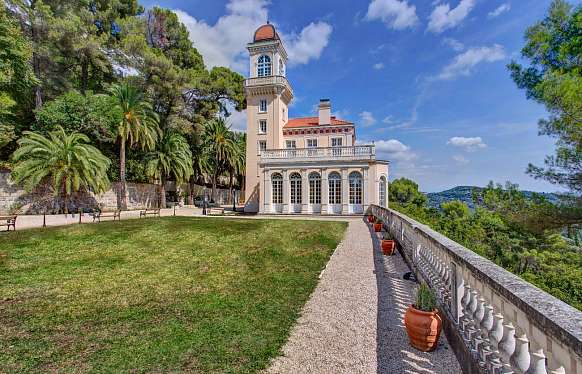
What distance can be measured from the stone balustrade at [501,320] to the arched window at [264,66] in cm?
3008

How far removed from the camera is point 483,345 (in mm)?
2689

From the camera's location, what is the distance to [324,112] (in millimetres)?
32344

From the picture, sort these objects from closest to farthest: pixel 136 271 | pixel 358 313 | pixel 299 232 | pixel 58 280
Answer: pixel 358 313, pixel 58 280, pixel 136 271, pixel 299 232

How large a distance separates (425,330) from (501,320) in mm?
1387

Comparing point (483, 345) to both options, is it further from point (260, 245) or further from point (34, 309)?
point (260, 245)

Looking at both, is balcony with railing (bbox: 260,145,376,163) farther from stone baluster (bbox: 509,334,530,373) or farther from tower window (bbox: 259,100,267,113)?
stone baluster (bbox: 509,334,530,373)

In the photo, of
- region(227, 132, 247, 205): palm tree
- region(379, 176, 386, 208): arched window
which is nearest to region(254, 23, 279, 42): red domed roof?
region(227, 132, 247, 205): palm tree

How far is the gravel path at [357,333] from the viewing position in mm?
3430

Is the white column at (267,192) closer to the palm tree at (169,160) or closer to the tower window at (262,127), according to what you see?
the tower window at (262,127)

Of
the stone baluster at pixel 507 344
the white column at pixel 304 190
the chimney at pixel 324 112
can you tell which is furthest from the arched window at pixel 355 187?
the stone baluster at pixel 507 344

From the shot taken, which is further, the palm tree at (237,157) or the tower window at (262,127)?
the palm tree at (237,157)

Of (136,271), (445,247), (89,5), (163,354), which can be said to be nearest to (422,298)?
(445,247)

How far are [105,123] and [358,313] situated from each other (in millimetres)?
26940

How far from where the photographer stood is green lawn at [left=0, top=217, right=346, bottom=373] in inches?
141
